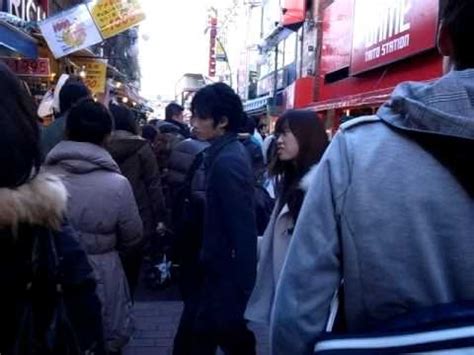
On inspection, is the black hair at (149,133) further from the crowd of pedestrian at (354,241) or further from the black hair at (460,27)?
the black hair at (460,27)

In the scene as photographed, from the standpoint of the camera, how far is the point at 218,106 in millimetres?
4211

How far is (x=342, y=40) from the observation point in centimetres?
2070

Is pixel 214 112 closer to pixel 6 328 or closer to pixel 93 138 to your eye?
pixel 93 138

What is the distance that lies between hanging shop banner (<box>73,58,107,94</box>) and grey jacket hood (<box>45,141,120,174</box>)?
35.2ft

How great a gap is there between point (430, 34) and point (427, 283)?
1050 centimetres

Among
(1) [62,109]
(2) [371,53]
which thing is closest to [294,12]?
(2) [371,53]

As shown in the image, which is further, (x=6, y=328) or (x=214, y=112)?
(x=214, y=112)

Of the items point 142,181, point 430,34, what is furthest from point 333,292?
point 430,34

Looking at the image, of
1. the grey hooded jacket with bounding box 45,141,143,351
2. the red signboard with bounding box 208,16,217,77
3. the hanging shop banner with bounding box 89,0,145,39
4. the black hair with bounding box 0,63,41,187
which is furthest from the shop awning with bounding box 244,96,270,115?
the black hair with bounding box 0,63,41,187

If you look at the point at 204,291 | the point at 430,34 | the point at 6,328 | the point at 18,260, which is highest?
the point at 430,34

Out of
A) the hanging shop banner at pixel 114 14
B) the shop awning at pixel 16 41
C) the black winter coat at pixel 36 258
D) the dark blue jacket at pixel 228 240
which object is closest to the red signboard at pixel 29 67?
the shop awning at pixel 16 41

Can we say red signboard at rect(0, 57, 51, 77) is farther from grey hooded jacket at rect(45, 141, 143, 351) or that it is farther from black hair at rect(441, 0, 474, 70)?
black hair at rect(441, 0, 474, 70)

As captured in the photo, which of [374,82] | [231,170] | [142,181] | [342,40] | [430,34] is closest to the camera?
[231,170]

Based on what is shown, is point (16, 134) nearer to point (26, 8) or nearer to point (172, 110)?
point (172, 110)
